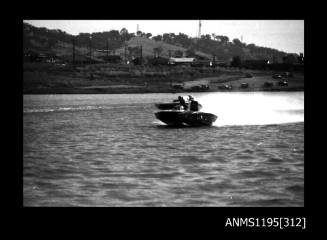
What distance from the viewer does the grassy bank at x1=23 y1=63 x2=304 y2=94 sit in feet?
293

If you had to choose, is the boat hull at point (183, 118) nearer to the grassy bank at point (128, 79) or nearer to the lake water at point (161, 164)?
the lake water at point (161, 164)

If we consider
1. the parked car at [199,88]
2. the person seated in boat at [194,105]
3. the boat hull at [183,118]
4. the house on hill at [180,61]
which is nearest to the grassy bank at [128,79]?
the parked car at [199,88]

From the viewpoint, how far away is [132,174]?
18.7m

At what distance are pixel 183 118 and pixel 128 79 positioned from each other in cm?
6921

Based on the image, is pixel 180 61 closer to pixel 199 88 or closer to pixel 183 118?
pixel 199 88

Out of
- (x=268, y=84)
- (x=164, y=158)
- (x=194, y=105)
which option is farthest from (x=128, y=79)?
(x=164, y=158)

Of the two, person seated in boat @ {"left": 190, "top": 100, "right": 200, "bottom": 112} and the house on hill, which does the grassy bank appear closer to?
the house on hill

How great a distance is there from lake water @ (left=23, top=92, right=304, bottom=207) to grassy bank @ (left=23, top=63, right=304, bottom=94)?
49.2 m

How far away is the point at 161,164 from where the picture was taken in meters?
21.4

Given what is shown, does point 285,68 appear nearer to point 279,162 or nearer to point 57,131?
point 57,131

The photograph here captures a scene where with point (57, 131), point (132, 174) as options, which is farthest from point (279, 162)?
point (57, 131)

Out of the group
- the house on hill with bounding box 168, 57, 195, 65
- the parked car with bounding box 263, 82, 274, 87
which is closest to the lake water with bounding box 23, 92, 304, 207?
the parked car with bounding box 263, 82, 274, 87

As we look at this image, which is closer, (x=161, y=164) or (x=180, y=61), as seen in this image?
(x=161, y=164)
